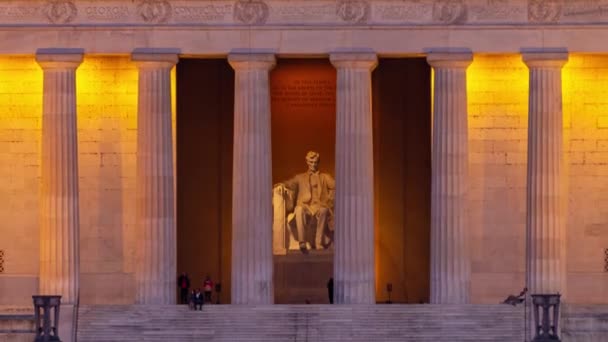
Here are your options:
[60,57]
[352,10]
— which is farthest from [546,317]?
[60,57]

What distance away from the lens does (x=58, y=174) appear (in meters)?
101

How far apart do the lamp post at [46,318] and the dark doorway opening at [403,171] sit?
20.1 meters

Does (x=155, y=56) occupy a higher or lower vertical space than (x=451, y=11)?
lower

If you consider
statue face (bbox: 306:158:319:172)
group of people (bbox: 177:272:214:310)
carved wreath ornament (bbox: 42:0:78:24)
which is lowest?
group of people (bbox: 177:272:214:310)

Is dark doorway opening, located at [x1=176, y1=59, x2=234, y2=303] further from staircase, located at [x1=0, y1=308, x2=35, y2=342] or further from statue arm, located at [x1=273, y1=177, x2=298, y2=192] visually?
staircase, located at [x1=0, y1=308, x2=35, y2=342]

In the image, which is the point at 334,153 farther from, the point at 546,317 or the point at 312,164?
the point at 546,317

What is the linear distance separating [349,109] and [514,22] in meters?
7.20

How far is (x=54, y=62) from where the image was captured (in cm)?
10050

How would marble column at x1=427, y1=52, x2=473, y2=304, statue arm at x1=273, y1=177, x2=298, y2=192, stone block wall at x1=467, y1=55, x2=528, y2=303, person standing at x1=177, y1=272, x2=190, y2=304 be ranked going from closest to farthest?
marble column at x1=427, y1=52, x2=473, y2=304 → stone block wall at x1=467, y1=55, x2=528, y2=303 → person standing at x1=177, y1=272, x2=190, y2=304 → statue arm at x1=273, y1=177, x2=298, y2=192

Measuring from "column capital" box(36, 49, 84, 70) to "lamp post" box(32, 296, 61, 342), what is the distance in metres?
11.7

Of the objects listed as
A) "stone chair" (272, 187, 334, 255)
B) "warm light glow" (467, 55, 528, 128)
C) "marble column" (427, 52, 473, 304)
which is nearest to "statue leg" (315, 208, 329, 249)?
"stone chair" (272, 187, 334, 255)

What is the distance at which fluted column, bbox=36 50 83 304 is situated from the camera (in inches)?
3959

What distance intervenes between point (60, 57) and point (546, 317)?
73.6 ft

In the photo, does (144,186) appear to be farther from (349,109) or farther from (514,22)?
(514,22)
